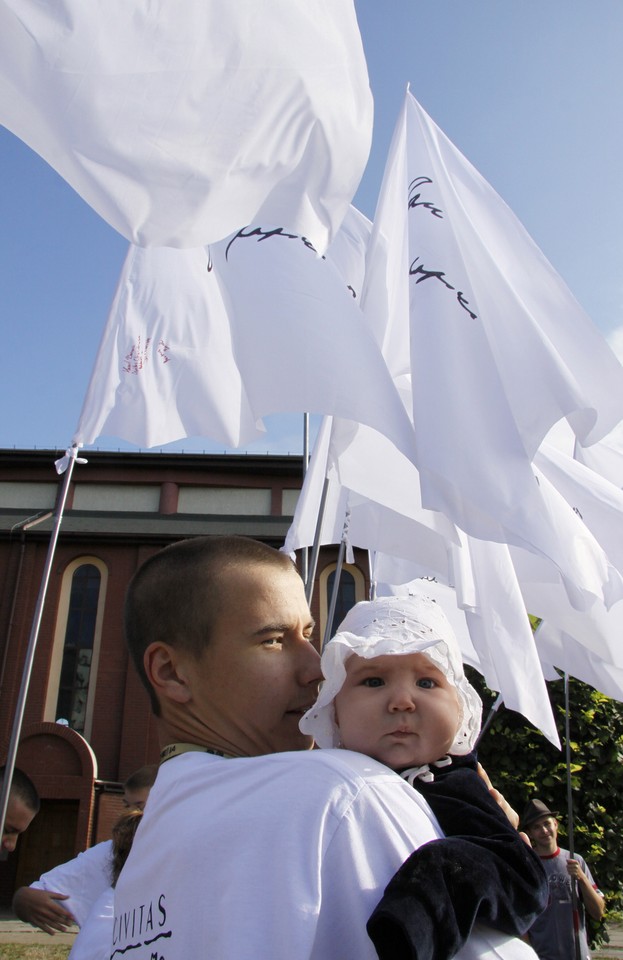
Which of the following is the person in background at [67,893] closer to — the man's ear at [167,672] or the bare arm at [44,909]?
the bare arm at [44,909]

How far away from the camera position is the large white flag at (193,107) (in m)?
2.36

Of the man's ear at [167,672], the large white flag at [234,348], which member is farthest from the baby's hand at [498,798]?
the large white flag at [234,348]

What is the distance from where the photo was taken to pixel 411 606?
1984 millimetres

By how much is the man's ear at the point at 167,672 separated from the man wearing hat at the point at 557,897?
464 centimetres

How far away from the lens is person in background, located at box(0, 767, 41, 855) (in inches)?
205

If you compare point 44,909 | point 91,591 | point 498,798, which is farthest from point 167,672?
point 91,591

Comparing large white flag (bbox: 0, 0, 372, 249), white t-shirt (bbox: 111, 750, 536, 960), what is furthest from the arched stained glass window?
white t-shirt (bbox: 111, 750, 536, 960)

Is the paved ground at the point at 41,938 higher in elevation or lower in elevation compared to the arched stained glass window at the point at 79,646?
lower

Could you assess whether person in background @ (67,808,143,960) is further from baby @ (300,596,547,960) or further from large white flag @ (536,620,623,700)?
large white flag @ (536,620,623,700)

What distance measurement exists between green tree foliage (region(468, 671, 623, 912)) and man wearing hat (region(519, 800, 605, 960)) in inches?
224

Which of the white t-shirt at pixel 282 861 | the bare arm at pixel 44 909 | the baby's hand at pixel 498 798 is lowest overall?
the white t-shirt at pixel 282 861

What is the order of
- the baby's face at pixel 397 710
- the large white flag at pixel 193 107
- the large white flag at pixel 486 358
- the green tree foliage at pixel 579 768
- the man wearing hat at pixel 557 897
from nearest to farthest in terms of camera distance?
the baby's face at pixel 397 710, the large white flag at pixel 193 107, the large white flag at pixel 486 358, the man wearing hat at pixel 557 897, the green tree foliage at pixel 579 768

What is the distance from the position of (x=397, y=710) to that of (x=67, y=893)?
2976mm

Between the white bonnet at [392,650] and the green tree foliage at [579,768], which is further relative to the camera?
the green tree foliage at [579,768]
